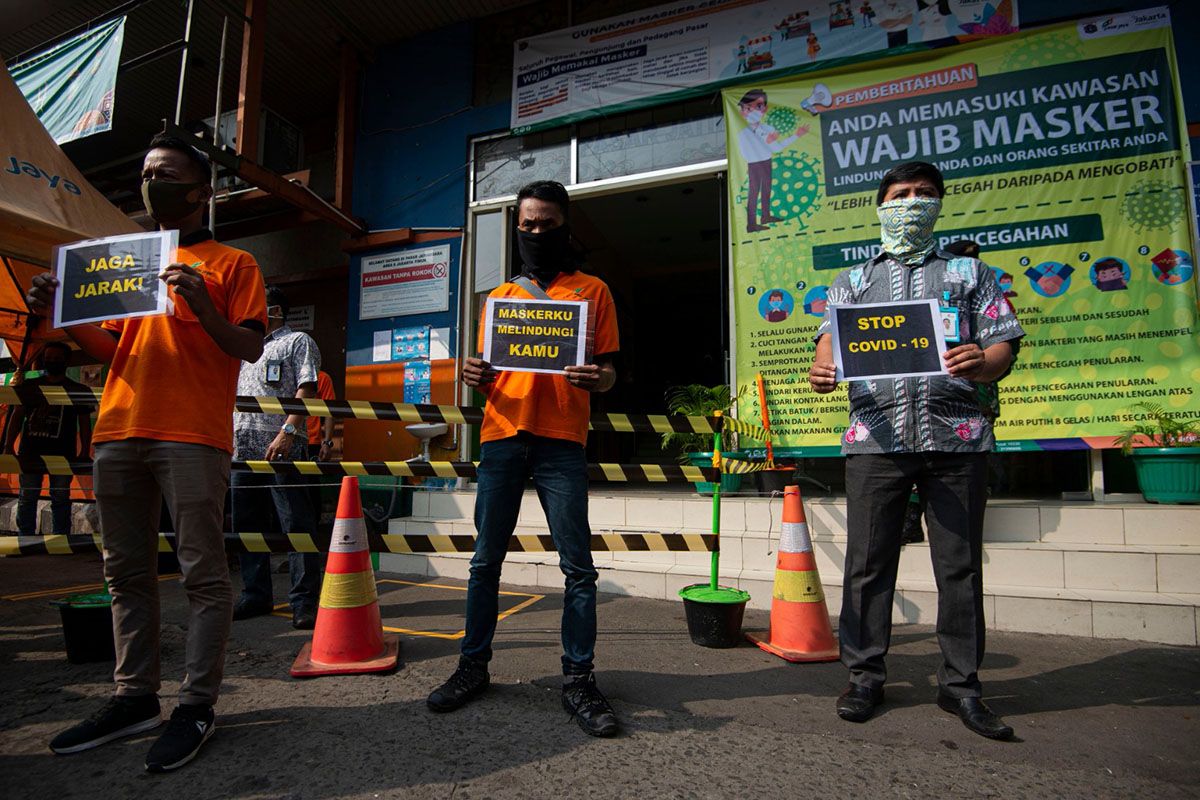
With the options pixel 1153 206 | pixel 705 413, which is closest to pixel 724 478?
pixel 705 413

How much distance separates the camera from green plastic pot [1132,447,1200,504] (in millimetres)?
4133

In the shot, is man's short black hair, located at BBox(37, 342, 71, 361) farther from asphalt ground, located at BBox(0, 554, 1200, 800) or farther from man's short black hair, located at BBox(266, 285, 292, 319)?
asphalt ground, located at BBox(0, 554, 1200, 800)

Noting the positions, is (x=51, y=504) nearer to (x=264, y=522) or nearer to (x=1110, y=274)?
(x=264, y=522)

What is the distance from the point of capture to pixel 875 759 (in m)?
2.14

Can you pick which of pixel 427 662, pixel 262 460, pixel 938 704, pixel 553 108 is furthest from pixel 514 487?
pixel 553 108

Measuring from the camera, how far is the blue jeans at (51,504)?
→ 22.0ft

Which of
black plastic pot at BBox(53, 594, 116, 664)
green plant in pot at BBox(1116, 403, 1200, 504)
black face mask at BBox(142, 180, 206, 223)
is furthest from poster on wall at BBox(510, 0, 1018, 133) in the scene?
black plastic pot at BBox(53, 594, 116, 664)

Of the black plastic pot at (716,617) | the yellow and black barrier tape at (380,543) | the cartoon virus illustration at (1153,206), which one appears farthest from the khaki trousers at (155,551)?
the cartoon virus illustration at (1153,206)

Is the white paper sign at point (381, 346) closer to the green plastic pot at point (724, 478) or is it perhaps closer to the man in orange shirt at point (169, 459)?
the green plastic pot at point (724, 478)

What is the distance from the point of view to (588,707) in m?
2.38

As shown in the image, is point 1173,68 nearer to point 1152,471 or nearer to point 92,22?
point 1152,471

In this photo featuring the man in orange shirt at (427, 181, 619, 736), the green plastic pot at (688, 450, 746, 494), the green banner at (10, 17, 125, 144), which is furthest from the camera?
the green banner at (10, 17, 125, 144)

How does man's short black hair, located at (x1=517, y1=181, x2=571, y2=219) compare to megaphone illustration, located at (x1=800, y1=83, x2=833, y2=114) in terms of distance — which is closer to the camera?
man's short black hair, located at (x1=517, y1=181, x2=571, y2=219)

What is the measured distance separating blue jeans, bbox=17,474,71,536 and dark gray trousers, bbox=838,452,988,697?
7.61m
